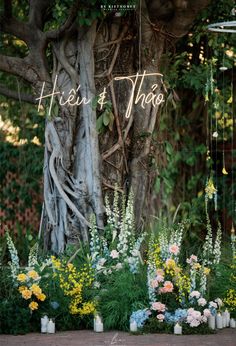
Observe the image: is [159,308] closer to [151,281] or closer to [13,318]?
[151,281]

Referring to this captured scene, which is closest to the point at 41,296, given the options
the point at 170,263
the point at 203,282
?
the point at 170,263

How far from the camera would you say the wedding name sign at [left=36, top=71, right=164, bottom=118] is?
9836mm

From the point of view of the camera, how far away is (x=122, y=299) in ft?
26.6

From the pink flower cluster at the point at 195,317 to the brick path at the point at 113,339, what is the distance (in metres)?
0.12

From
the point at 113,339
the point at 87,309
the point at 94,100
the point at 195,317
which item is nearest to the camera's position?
the point at 113,339

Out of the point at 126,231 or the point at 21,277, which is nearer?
the point at 21,277

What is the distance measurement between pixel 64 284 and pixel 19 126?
5.57 metres

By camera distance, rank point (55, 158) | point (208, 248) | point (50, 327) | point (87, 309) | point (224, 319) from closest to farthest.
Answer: point (50, 327)
point (87, 309)
point (224, 319)
point (208, 248)
point (55, 158)

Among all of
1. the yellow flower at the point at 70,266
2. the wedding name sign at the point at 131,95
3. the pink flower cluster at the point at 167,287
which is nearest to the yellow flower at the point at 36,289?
the yellow flower at the point at 70,266

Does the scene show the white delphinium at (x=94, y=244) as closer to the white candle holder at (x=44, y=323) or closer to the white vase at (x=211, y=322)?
the white candle holder at (x=44, y=323)

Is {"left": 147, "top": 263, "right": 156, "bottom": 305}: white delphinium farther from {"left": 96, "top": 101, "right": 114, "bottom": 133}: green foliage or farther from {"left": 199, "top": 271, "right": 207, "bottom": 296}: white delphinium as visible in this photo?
{"left": 96, "top": 101, "right": 114, "bottom": 133}: green foliage

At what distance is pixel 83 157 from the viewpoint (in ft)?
32.5

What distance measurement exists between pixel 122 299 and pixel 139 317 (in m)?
0.31

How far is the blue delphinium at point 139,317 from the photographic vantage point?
7852 mm
